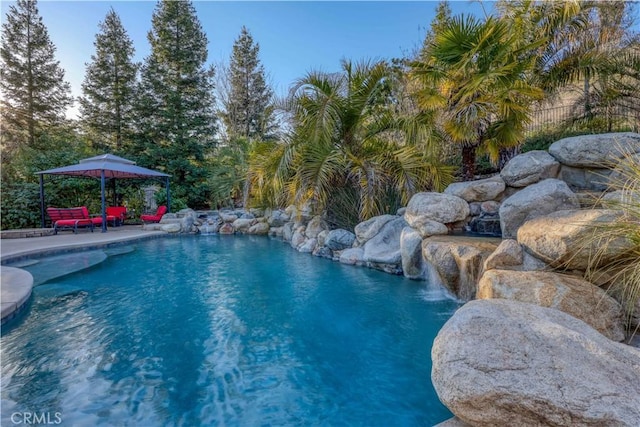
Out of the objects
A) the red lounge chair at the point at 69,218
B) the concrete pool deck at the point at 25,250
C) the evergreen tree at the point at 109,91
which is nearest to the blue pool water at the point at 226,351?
the concrete pool deck at the point at 25,250

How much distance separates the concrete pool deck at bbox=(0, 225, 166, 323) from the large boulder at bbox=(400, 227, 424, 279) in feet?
19.6

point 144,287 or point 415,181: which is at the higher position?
point 415,181

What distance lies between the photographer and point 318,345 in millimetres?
3684

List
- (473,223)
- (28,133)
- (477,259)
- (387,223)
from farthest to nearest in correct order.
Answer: (28,133) → (387,223) → (473,223) → (477,259)

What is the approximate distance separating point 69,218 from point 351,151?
32.0 ft

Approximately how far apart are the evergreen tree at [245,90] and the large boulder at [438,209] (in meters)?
17.8

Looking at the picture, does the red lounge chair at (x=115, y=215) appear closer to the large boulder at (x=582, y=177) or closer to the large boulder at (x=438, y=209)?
the large boulder at (x=438, y=209)

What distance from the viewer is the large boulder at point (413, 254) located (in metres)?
5.93

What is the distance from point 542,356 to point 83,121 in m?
21.3

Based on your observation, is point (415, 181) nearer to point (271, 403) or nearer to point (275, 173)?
point (275, 173)

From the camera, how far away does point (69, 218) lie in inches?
415

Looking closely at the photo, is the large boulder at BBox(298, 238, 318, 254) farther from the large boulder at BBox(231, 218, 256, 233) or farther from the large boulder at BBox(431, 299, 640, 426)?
the large boulder at BBox(431, 299, 640, 426)

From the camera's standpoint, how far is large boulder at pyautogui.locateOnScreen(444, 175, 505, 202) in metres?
6.35

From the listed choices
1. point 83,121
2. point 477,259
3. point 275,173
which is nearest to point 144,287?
point 275,173
